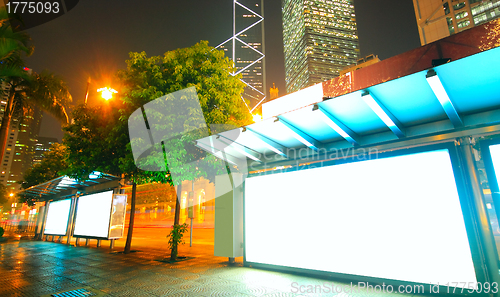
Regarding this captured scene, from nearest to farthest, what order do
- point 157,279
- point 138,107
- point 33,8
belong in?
point 157,279, point 138,107, point 33,8

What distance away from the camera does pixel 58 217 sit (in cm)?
1891

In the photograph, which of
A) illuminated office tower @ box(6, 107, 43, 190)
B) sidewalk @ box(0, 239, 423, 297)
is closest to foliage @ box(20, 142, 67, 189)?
sidewalk @ box(0, 239, 423, 297)

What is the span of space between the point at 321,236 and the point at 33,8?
16.0 metres

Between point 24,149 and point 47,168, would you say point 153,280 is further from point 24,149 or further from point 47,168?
point 24,149

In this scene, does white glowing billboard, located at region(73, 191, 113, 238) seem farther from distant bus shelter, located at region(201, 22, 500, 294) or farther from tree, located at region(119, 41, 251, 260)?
distant bus shelter, located at region(201, 22, 500, 294)

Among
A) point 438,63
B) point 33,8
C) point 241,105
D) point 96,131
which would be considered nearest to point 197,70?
point 241,105

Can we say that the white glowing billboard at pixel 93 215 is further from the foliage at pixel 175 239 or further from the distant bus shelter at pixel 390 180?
the distant bus shelter at pixel 390 180

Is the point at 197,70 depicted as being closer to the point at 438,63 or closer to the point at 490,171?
the point at 438,63

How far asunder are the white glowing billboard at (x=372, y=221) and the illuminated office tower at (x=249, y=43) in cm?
1999

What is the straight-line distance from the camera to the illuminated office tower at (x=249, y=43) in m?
29.8

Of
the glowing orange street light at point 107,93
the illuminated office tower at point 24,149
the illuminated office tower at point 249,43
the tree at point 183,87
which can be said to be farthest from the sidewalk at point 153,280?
the illuminated office tower at point 24,149

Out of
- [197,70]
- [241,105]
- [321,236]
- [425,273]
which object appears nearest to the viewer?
[425,273]

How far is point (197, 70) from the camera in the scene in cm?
960

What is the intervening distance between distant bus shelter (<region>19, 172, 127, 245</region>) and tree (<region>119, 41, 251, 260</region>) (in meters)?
3.80
